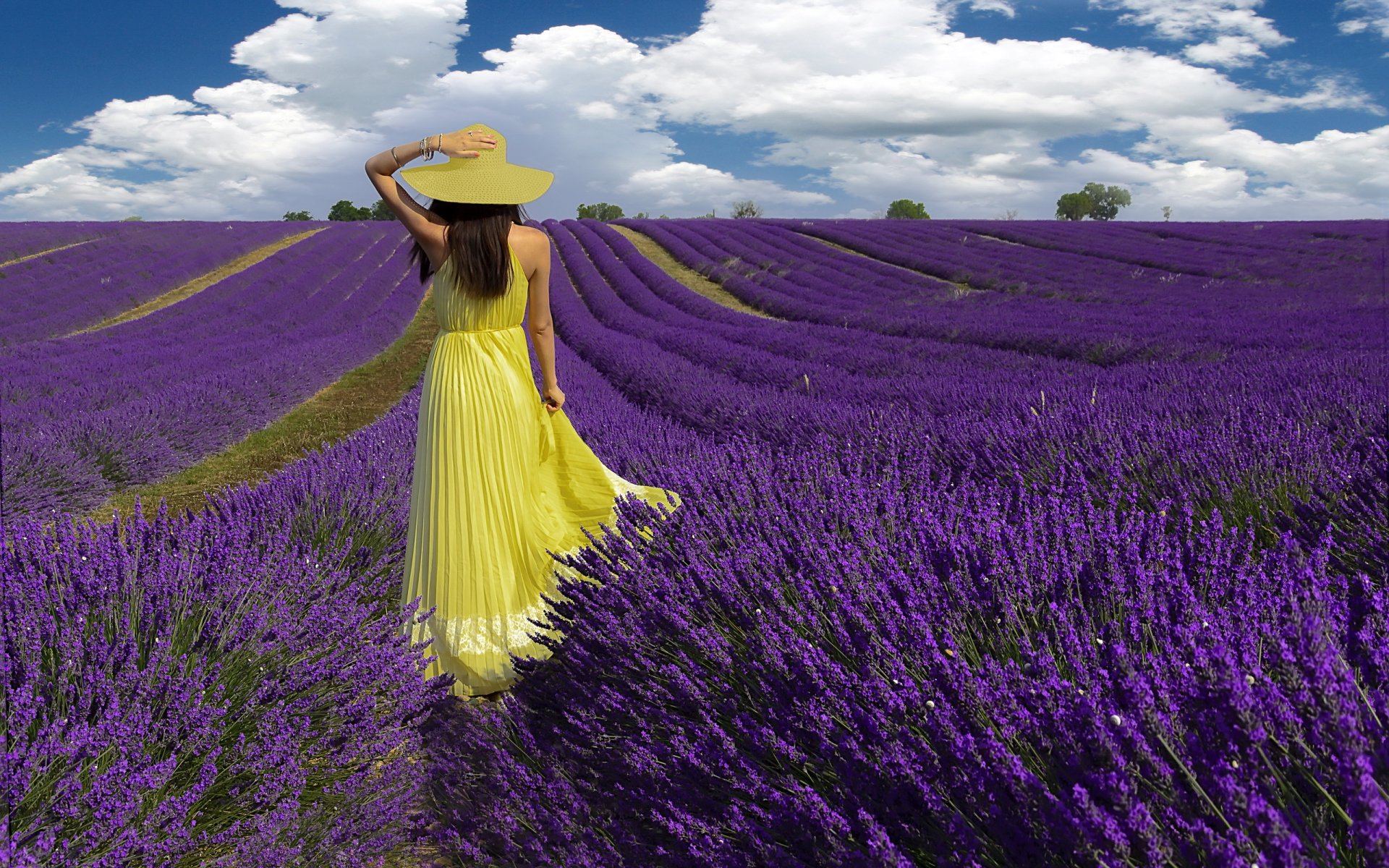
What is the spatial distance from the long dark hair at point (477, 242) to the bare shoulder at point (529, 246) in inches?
1.6

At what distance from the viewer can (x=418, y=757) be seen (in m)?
1.95

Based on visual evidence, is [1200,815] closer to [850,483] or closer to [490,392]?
[850,483]

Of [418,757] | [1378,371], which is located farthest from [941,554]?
[1378,371]

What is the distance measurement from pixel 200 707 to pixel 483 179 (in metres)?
1.43

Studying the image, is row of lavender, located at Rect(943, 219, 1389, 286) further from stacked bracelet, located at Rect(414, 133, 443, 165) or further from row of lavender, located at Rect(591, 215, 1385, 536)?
stacked bracelet, located at Rect(414, 133, 443, 165)

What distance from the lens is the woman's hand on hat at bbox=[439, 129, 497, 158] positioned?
7.25ft

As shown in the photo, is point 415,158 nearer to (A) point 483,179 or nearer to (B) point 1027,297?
(A) point 483,179

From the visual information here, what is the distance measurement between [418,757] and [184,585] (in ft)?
2.14

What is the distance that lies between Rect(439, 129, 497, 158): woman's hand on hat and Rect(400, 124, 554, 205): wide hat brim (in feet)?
0.04

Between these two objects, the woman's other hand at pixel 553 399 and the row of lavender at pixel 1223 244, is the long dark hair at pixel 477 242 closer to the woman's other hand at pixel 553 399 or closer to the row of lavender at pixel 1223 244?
the woman's other hand at pixel 553 399

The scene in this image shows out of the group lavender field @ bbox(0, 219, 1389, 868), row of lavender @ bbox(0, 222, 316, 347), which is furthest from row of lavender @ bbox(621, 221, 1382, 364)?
row of lavender @ bbox(0, 222, 316, 347)

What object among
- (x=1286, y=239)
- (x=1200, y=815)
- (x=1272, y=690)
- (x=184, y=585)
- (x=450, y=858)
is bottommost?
(x=450, y=858)

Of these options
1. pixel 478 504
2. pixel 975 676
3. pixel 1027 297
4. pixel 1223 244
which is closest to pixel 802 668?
pixel 975 676

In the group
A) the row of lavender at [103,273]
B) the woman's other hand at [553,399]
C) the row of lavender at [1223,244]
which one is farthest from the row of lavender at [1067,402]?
the row of lavender at [103,273]
